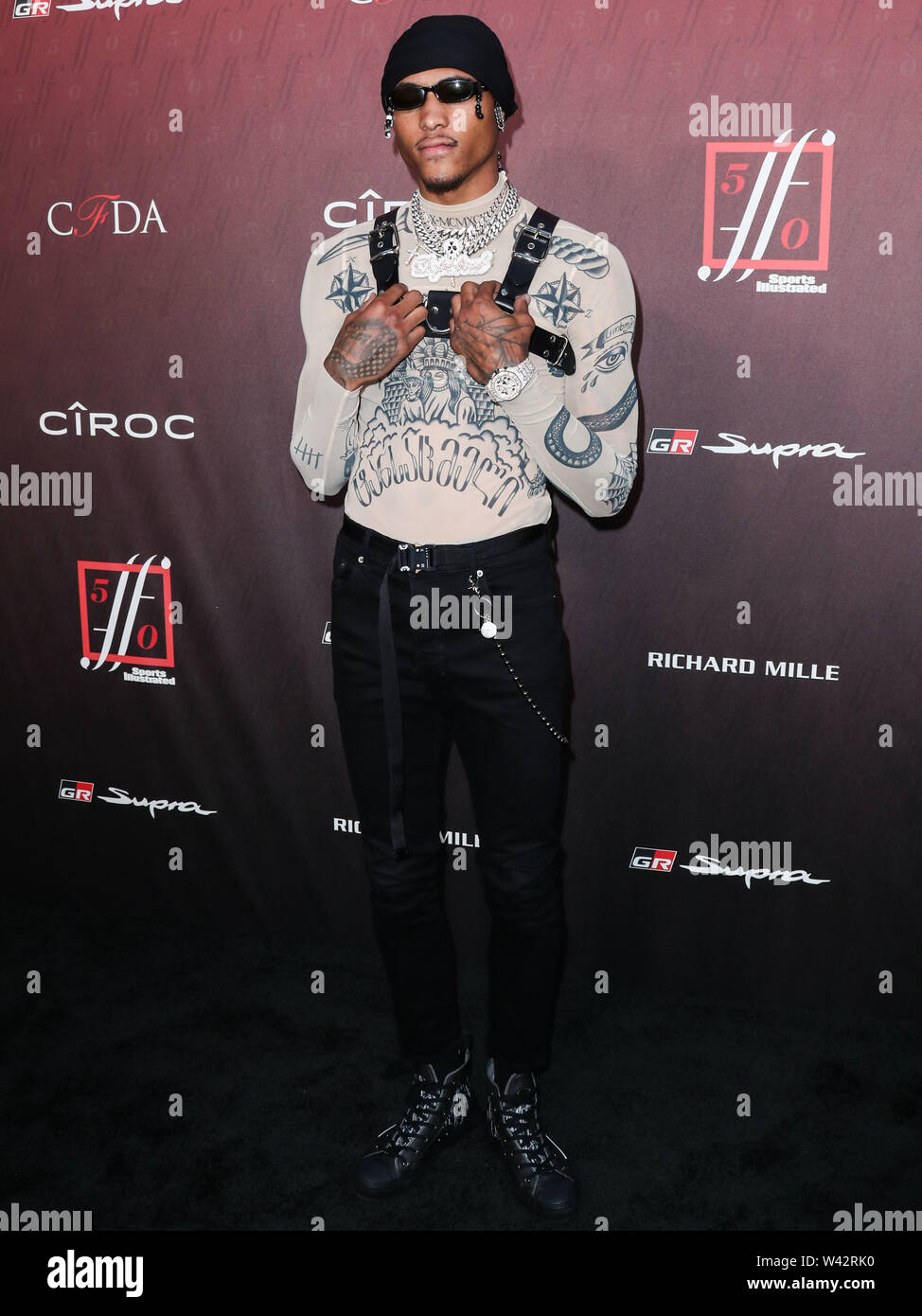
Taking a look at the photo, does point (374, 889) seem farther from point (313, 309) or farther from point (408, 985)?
point (313, 309)

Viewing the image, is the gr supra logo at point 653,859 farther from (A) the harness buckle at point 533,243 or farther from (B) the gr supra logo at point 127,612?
(A) the harness buckle at point 533,243

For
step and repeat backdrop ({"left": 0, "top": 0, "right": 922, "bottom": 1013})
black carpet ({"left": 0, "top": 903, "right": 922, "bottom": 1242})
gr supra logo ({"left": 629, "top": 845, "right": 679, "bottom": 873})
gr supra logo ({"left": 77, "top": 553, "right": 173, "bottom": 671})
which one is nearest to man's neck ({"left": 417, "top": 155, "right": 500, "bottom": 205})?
step and repeat backdrop ({"left": 0, "top": 0, "right": 922, "bottom": 1013})

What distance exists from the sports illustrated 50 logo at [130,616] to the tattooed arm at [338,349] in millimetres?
911

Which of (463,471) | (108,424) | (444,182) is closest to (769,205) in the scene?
(444,182)

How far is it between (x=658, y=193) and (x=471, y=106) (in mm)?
651

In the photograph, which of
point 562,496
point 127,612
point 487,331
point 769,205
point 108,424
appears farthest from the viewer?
point 127,612

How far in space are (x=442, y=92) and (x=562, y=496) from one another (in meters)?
0.97

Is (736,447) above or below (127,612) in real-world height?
above

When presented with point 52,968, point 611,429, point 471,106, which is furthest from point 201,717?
point 471,106

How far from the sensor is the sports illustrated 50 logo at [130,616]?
2691 mm

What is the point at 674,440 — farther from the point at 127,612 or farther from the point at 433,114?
the point at 127,612

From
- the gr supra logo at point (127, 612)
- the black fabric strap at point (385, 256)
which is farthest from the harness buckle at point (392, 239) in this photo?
the gr supra logo at point (127, 612)

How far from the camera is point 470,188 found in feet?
5.68

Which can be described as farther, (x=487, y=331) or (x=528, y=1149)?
(x=528, y=1149)
